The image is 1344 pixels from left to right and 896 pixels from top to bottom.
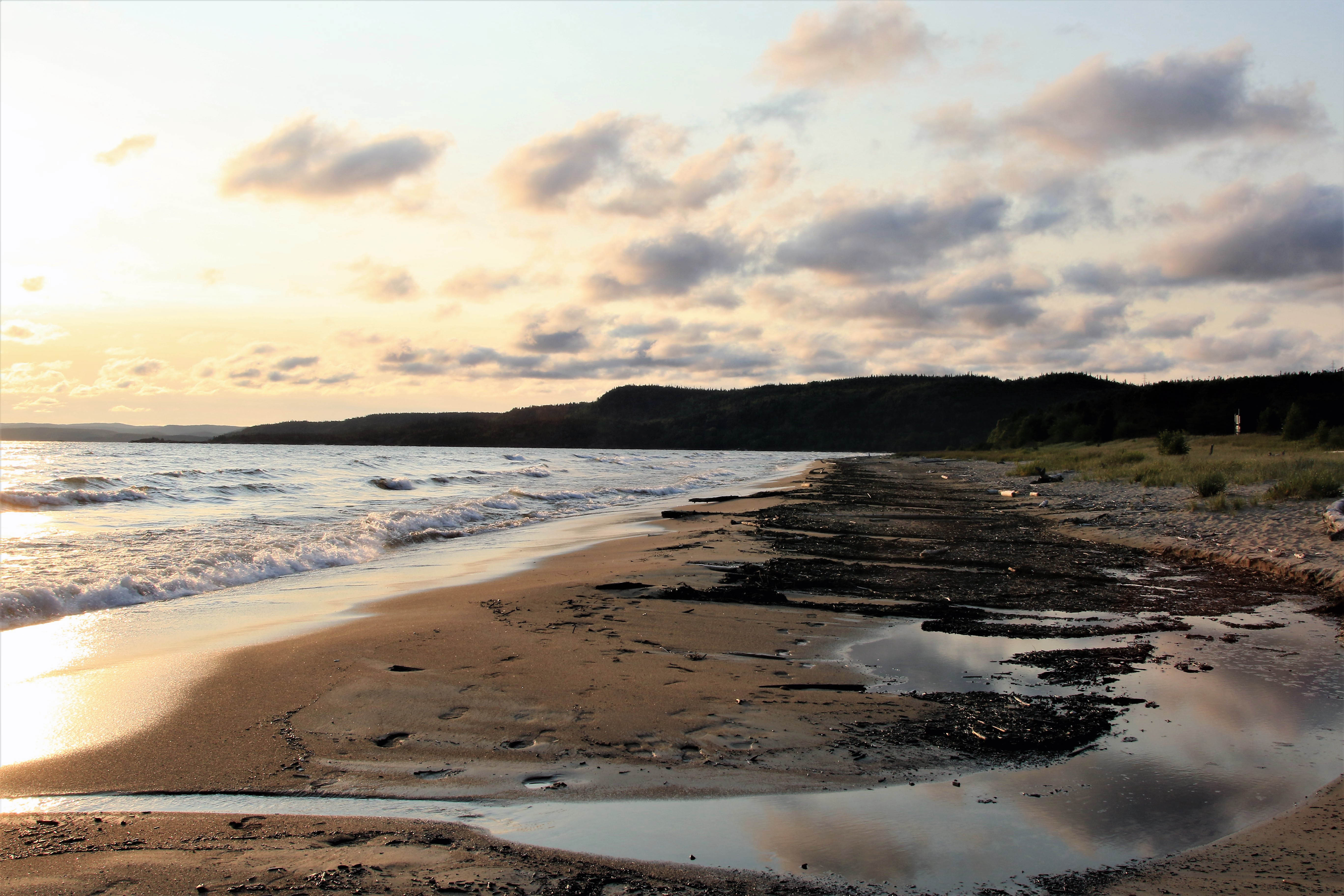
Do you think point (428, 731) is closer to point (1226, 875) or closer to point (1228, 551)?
point (1226, 875)

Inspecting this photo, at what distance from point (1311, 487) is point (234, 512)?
77.2 feet

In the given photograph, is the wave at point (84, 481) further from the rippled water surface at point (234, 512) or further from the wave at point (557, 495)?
the wave at point (557, 495)

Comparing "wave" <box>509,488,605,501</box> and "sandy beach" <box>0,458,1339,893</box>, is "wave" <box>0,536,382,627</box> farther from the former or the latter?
"wave" <box>509,488,605,501</box>

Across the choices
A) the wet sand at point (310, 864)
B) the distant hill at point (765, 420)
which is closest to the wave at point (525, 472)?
the wet sand at point (310, 864)

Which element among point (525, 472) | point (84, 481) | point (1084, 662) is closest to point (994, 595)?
point (1084, 662)

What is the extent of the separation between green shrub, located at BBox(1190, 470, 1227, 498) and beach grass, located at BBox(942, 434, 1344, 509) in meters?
0.02

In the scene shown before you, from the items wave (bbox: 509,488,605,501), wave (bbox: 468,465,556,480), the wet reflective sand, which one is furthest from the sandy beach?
wave (bbox: 468,465,556,480)

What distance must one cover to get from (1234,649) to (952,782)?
410cm

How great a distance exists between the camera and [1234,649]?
6383mm

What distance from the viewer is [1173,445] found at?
111 ft

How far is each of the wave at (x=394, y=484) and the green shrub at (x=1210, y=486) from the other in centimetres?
2502

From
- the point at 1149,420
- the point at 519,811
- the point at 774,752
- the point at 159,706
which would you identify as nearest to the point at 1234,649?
the point at 774,752

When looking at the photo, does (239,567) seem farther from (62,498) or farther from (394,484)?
(394,484)

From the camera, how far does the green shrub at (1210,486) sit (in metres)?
16.5
